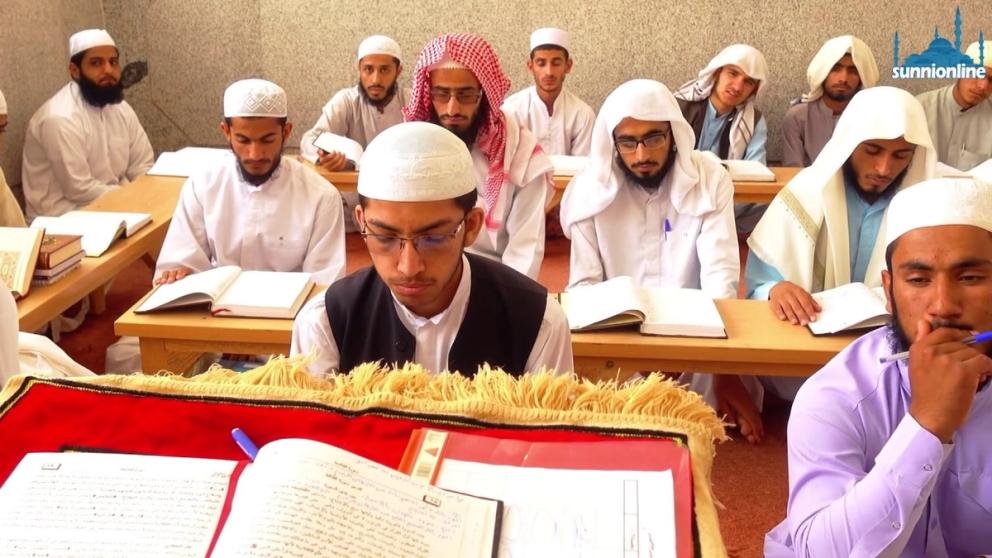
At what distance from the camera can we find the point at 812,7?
268 inches

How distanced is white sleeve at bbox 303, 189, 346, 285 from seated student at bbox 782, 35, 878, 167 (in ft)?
13.5

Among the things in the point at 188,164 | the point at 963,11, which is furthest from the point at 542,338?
the point at 963,11

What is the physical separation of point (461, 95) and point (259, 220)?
109 cm

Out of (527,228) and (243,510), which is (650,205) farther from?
(243,510)

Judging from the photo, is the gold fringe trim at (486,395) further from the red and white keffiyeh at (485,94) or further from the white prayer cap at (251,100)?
the red and white keffiyeh at (485,94)

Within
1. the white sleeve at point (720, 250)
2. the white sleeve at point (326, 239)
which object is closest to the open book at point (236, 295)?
the white sleeve at point (326, 239)

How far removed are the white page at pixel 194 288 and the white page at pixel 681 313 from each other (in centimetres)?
142

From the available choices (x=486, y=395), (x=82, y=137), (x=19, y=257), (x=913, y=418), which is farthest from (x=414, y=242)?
(x=82, y=137)

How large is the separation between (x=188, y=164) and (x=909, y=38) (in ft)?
18.5

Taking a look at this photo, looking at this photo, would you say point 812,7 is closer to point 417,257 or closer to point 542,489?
point 417,257

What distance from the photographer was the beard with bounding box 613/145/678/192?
3.61 m

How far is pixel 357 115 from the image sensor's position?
6207 mm

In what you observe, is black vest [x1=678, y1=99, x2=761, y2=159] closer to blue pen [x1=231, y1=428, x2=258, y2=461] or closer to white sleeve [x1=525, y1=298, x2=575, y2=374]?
white sleeve [x1=525, y1=298, x2=575, y2=374]

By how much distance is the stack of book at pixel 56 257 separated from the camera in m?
2.98
